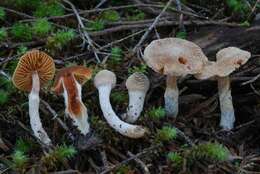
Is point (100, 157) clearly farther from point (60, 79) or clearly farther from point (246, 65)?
point (246, 65)

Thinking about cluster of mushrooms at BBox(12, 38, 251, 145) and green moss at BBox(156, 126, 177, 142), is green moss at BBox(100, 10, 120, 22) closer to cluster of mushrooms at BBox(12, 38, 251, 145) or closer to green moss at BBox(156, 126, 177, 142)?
cluster of mushrooms at BBox(12, 38, 251, 145)

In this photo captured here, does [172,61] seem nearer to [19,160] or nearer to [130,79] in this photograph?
[130,79]

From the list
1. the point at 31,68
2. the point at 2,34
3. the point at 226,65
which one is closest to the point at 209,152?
the point at 226,65

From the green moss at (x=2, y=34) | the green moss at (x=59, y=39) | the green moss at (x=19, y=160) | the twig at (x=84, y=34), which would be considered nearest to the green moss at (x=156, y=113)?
the twig at (x=84, y=34)

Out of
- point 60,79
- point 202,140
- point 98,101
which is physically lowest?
point 202,140

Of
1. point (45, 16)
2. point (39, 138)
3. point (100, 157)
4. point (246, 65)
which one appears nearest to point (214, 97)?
point (246, 65)
